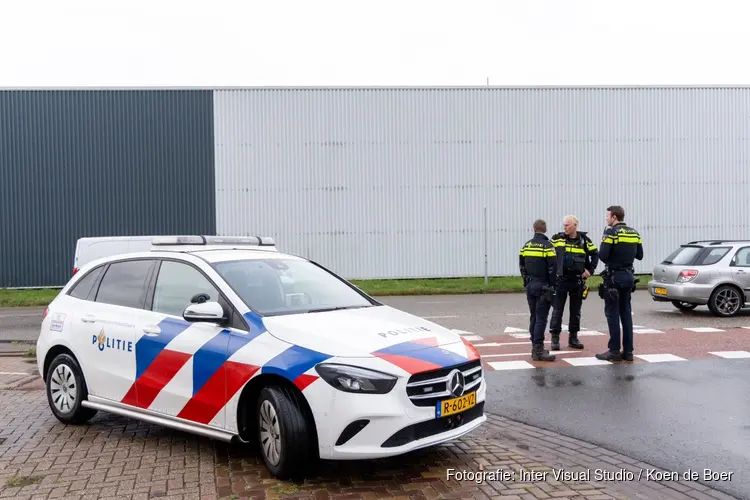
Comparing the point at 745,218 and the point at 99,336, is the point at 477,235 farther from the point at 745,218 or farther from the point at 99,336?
the point at 99,336

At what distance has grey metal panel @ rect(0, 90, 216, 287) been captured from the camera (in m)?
26.1

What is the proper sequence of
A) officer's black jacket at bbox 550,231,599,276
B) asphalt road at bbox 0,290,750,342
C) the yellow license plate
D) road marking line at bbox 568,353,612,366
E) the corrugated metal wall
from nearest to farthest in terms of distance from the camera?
the yellow license plate
road marking line at bbox 568,353,612,366
officer's black jacket at bbox 550,231,599,276
asphalt road at bbox 0,290,750,342
the corrugated metal wall

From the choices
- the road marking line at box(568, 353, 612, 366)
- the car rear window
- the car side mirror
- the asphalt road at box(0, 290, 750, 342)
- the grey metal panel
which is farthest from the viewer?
the grey metal panel

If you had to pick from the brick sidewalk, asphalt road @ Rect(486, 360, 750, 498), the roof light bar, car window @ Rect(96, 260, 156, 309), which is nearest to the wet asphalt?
asphalt road @ Rect(486, 360, 750, 498)

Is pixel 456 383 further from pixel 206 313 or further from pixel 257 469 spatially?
pixel 206 313

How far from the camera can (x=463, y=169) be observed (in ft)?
87.5

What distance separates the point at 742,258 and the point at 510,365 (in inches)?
292

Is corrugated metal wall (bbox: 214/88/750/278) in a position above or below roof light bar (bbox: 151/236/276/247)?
above

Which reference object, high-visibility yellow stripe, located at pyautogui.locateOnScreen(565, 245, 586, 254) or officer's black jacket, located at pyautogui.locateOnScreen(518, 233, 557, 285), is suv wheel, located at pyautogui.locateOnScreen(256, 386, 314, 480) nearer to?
officer's black jacket, located at pyautogui.locateOnScreen(518, 233, 557, 285)

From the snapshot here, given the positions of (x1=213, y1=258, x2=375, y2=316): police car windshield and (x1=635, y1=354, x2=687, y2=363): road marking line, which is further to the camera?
(x1=635, y1=354, x2=687, y2=363): road marking line

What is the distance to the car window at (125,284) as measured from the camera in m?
6.09

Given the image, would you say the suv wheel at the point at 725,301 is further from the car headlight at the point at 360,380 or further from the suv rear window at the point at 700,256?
the car headlight at the point at 360,380

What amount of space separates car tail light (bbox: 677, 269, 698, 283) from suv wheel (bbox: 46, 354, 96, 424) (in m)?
11.3

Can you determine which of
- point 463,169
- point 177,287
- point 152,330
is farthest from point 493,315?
point 463,169
